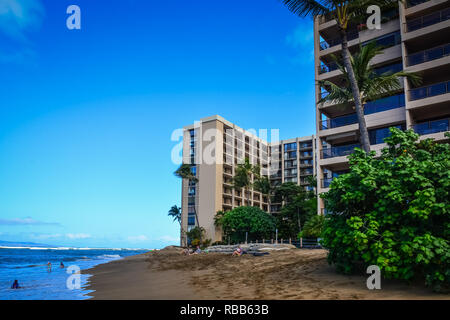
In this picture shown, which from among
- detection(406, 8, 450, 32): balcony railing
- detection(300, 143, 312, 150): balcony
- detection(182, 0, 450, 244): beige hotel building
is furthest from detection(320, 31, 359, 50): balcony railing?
detection(300, 143, 312, 150): balcony

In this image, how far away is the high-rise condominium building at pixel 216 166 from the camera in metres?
69.6

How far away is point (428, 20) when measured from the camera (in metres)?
28.8

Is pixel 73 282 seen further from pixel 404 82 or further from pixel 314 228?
pixel 404 82

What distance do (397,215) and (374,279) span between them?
1.88 m

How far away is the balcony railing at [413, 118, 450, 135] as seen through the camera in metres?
25.5

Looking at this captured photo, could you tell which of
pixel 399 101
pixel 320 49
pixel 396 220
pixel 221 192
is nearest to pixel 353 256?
pixel 396 220

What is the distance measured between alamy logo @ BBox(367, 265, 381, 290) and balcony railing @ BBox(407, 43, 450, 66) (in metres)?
24.6

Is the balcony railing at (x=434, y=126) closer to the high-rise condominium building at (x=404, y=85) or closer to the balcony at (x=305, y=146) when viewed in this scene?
the high-rise condominium building at (x=404, y=85)

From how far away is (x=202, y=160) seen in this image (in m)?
72.4

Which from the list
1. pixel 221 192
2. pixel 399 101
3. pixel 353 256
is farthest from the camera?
pixel 221 192

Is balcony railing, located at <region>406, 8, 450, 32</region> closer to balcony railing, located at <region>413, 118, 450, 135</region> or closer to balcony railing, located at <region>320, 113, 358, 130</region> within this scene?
balcony railing, located at <region>320, 113, 358, 130</region>

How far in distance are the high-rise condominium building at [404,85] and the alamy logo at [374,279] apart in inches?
799
